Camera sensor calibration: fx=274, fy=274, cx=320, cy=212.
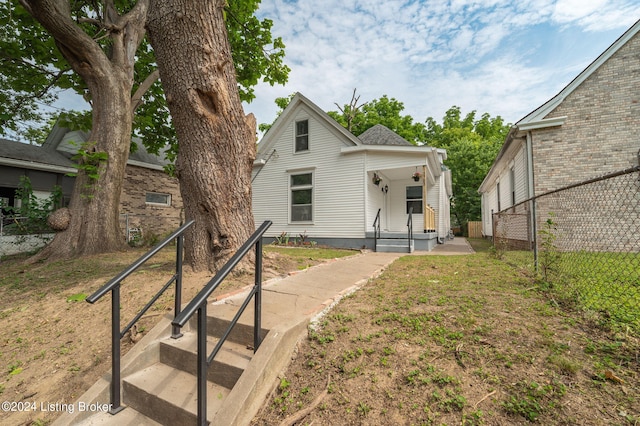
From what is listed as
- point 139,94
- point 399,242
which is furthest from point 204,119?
Result: point 399,242

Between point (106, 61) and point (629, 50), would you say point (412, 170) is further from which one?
point (106, 61)

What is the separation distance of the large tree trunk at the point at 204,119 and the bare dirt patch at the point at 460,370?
6.91 ft

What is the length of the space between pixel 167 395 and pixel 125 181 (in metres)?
13.0

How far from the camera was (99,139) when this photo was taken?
7035mm

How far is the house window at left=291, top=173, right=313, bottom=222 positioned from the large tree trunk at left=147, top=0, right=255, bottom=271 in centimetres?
713

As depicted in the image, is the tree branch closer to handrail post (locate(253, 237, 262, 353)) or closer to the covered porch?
the covered porch

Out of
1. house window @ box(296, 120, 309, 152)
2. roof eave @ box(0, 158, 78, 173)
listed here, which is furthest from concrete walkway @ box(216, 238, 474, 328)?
roof eave @ box(0, 158, 78, 173)

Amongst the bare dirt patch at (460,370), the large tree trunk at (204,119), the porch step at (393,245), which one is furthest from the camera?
the porch step at (393,245)

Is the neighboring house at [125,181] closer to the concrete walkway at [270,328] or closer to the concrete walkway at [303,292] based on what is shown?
the concrete walkway at [303,292]

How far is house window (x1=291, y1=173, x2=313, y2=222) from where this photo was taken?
11.2 meters

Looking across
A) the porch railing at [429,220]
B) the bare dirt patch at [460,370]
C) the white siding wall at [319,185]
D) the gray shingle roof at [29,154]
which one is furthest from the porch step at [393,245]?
the gray shingle roof at [29,154]

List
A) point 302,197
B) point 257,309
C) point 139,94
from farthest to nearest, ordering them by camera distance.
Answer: point 302,197 → point 139,94 → point 257,309

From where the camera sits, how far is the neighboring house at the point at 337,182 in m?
→ 9.95

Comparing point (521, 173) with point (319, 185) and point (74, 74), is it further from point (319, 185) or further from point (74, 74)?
point (74, 74)
